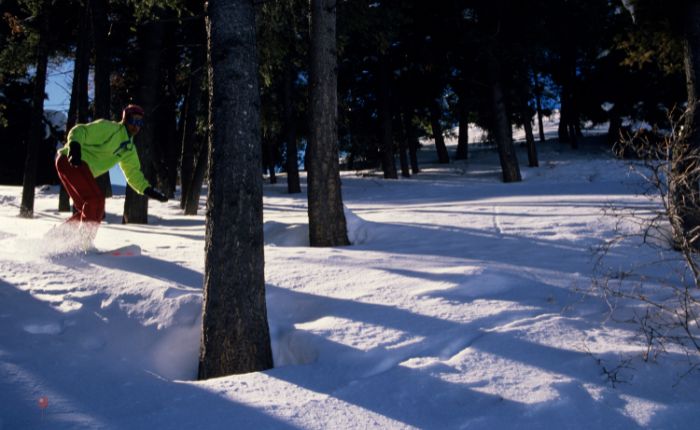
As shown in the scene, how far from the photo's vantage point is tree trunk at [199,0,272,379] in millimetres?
3787

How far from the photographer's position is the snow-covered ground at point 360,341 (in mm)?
2914

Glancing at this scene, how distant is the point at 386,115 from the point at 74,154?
16888 mm

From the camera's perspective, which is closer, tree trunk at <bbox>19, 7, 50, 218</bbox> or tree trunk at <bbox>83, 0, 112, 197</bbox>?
tree trunk at <bbox>83, 0, 112, 197</bbox>

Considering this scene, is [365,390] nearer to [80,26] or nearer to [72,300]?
[72,300]

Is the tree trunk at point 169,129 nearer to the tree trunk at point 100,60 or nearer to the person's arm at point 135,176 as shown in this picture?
the tree trunk at point 100,60

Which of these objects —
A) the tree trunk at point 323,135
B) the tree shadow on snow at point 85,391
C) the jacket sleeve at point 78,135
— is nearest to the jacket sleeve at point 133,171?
the jacket sleeve at point 78,135

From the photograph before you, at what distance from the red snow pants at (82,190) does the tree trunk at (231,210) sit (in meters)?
3.18

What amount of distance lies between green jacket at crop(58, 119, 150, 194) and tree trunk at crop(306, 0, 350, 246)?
83.8 inches

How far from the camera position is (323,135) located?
710 centimetres

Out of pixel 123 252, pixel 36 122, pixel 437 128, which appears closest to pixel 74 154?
pixel 123 252

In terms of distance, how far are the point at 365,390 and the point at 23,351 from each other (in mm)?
2408

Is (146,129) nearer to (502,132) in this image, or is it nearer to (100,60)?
(100,60)

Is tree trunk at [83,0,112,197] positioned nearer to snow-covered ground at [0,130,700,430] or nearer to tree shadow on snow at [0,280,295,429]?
snow-covered ground at [0,130,700,430]

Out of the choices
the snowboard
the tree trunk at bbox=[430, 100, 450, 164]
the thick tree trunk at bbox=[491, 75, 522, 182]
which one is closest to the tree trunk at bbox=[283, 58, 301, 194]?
the thick tree trunk at bbox=[491, 75, 522, 182]
